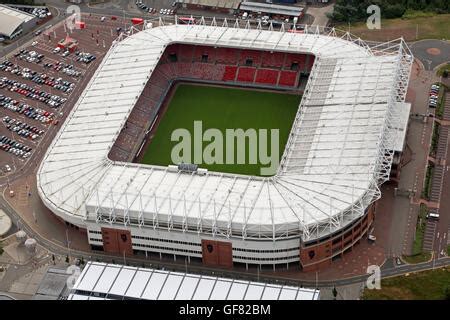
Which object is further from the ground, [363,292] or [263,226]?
[263,226]

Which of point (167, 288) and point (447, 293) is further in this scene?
point (447, 293)

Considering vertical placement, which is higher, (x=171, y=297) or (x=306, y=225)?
(x=306, y=225)

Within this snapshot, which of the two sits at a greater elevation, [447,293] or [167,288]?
[447,293]

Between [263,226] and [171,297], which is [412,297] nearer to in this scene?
[263,226]

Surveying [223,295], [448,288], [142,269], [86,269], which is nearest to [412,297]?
[448,288]

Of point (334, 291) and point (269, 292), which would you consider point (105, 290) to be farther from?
point (334, 291)

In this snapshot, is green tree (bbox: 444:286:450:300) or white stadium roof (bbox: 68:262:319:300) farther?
green tree (bbox: 444:286:450:300)

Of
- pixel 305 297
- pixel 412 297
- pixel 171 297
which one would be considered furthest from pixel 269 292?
pixel 412 297
